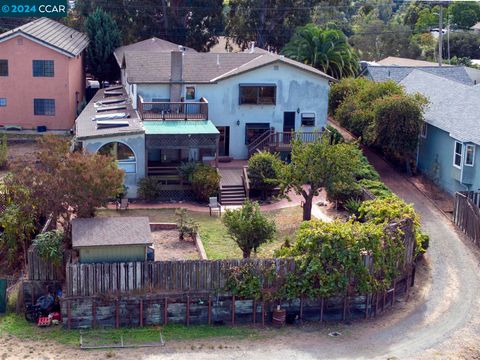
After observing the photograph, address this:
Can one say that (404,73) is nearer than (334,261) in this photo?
No

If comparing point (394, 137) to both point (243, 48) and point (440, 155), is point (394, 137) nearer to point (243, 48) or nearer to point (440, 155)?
point (440, 155)

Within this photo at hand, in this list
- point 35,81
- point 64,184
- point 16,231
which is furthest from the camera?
point 35,81

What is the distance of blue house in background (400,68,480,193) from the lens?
133 feet

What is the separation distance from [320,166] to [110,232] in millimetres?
11556

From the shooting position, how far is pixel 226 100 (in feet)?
157

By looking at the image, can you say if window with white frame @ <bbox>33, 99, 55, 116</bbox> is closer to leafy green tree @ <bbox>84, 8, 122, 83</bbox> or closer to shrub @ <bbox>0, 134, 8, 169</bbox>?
shrub @ <bbox>0, 134, 8, 169</bbox>

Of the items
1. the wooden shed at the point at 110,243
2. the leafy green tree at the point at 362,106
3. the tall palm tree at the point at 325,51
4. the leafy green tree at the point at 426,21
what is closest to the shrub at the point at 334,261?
the wooden shed at the point at 110,243

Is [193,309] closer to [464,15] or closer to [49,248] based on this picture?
[49,248]

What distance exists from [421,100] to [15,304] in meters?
25.9

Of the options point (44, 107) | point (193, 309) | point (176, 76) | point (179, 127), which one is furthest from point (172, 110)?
point (193, 309)

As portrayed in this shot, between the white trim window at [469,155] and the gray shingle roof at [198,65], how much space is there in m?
11.1

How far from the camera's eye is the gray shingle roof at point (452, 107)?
41.4 m

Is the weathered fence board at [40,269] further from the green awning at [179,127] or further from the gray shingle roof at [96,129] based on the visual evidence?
the green awning at [179,127]

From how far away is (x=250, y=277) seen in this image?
28984 millimetres
